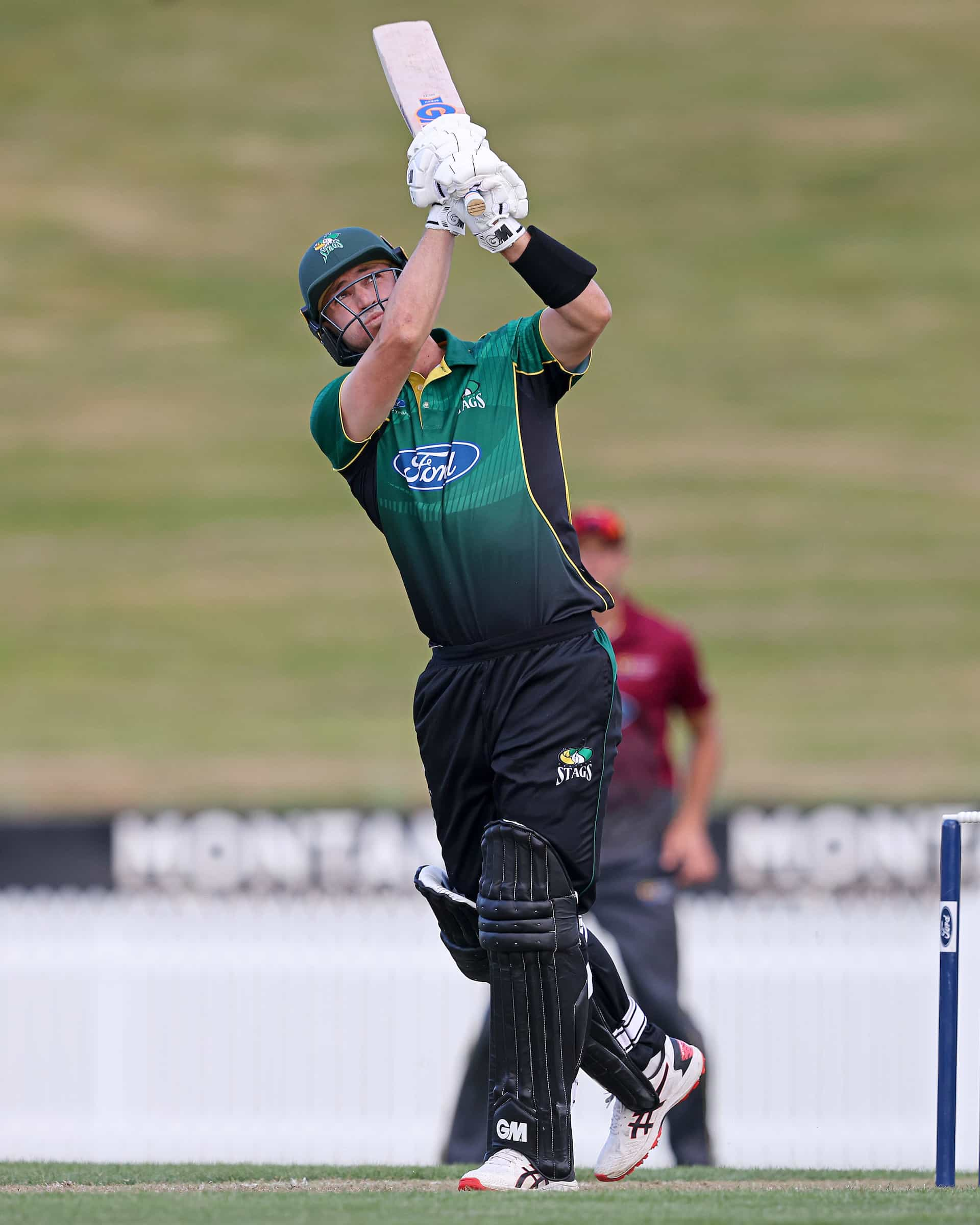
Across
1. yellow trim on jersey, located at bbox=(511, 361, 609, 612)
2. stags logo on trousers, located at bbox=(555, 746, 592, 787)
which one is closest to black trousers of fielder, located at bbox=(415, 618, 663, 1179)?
stags logo on trousers, located at bbox=(555, 746, 592, 787)

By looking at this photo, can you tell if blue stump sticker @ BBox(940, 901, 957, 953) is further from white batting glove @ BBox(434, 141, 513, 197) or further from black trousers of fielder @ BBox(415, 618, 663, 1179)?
white batting glove @ BBox(434, 141, 513, 197)

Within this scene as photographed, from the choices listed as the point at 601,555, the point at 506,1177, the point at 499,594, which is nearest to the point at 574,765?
the point at 499,594

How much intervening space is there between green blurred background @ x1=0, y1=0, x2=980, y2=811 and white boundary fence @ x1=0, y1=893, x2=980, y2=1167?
334 inches

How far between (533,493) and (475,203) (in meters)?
A: 0.67

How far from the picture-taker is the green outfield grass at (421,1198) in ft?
12.4

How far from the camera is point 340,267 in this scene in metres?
4.62

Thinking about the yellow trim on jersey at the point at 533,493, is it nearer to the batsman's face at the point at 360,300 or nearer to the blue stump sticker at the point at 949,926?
the batsman's face at the point at 360,300

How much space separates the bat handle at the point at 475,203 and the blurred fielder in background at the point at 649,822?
112 inches

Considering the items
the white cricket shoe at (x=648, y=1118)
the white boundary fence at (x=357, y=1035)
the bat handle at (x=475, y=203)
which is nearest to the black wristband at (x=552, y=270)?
the bat handle at (x=475, y=203)

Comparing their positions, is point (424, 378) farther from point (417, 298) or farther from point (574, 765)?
point (574, 765)

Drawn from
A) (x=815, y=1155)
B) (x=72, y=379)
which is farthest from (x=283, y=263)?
(x=815, y=1155)

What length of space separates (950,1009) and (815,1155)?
12.3 ft

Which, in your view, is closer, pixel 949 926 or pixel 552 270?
pixel 552 270

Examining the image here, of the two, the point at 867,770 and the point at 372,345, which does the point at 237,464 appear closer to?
the point at 867,770
